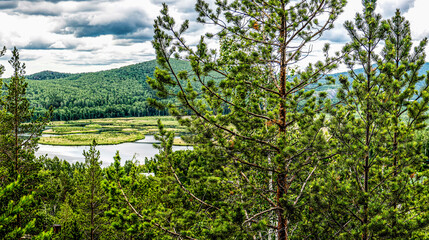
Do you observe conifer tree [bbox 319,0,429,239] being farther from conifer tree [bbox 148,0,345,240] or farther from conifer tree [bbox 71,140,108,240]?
conifer tree [bbox 71,140,108,240]

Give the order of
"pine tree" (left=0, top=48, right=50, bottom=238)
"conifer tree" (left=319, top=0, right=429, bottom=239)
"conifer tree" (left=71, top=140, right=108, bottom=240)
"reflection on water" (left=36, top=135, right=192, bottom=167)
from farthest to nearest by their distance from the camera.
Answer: "reflection on water" (left=36, top=135, right=192, bottom=167) → "conifer tree" (left=71, top=140, right=108, bottom=240) → "pine tree" (left=0, top=48, right=50, bottom=238) → "conifer tree" (left=319, top=0, right=429, bottom=239)

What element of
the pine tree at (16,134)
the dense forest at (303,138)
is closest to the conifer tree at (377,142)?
the dense forest at (303,138)

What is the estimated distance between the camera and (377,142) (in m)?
5.10

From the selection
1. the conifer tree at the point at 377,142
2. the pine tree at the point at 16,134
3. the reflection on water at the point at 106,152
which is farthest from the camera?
the reflection on water at the point at 106,152

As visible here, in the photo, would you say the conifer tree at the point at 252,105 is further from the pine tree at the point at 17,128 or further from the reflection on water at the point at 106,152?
the reflection on water at the point at 106,152

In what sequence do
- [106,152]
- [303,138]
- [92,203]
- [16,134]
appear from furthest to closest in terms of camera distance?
[106,152]
[92,203]
[16,134]
[303,138]

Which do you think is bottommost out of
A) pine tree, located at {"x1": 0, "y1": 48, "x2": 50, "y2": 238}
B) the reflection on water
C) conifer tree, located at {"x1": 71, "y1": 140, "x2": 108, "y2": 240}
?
the reflection on water

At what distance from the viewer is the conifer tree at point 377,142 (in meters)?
4.59

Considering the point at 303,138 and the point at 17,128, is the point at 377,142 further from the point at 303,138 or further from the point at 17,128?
the point at 17,128

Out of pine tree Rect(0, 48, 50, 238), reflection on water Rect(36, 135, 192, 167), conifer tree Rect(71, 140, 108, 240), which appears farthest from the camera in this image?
A: reflection on water Rect(36, 135, 192, 167)

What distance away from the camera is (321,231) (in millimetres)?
5117

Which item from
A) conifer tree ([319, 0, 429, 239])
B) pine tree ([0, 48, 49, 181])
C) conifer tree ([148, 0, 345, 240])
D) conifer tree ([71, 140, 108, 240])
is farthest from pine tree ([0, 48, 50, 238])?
conifer tree ([319, 0, 429, 239])

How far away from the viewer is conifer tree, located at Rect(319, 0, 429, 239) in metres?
4.59

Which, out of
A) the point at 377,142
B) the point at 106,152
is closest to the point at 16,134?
the point at 377,142
